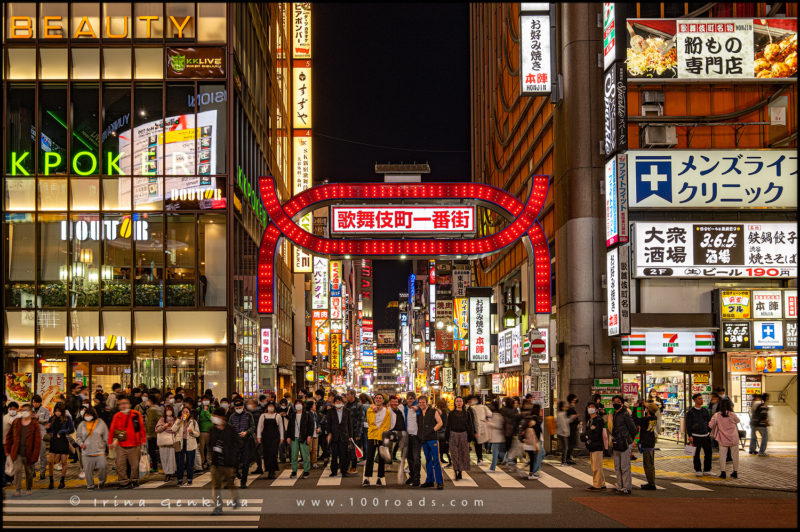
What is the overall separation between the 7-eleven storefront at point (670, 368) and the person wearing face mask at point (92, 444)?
17458 mm

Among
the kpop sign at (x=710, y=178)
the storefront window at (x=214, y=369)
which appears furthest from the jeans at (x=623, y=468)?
the storefront window at (x=214, y=369)

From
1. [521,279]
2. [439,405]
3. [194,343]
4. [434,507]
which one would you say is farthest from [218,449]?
[521,279]

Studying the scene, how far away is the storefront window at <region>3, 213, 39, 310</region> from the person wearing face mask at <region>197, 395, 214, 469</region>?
13.9m

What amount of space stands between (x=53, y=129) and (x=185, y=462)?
770 inches

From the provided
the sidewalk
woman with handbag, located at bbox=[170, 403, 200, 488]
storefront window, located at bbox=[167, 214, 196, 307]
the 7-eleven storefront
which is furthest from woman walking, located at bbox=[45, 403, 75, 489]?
the 7-eleven storefront

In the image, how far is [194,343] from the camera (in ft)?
112

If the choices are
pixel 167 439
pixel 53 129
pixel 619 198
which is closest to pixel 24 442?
pixel 167 439

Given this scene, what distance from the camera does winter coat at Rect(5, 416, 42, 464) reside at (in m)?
17.6

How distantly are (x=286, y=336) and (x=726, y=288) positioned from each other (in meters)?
36.4

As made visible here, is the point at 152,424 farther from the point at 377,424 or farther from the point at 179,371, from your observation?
the point at 179,371

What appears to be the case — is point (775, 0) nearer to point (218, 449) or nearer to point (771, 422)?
point (771, 422)

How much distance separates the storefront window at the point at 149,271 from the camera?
3394 centimetres

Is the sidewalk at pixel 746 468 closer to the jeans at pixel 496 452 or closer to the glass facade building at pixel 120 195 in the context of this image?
the jeans at pixel 496 452

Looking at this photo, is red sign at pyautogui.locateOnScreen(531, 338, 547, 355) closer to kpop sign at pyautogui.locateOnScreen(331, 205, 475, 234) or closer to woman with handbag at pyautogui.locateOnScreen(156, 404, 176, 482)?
kpop sign at pyautogui.locateOnScreen(331, 205, 475, 234)
